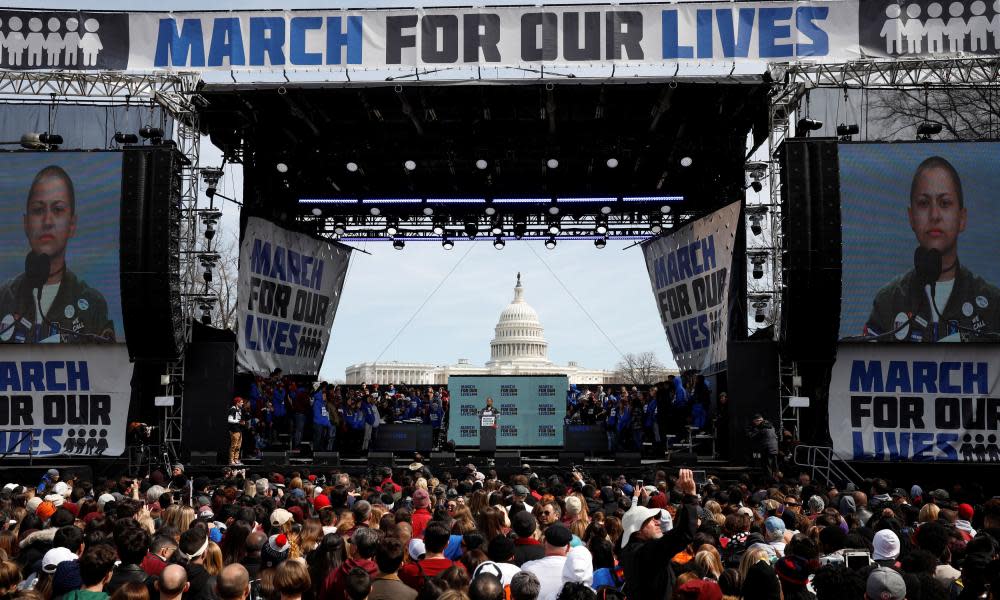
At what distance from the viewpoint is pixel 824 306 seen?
1981 cm

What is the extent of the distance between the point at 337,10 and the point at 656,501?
14.7 metres

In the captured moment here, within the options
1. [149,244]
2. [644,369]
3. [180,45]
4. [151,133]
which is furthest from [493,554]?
[644,369]

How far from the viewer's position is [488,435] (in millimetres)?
23781

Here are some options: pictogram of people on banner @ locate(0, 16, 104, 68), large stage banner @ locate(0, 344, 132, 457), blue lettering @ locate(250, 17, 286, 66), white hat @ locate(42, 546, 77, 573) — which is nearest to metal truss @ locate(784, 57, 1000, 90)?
blue lettering @ locate(250, 17, 286, 66)

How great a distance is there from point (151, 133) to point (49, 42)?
3.44m

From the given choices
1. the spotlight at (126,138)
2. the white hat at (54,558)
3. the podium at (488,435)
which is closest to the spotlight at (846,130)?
the podium at (488,435)

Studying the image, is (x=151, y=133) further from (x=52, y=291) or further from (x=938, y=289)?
(x=938, y=289)

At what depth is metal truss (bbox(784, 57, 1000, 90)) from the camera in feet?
66.3

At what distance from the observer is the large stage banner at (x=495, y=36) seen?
67.6ft

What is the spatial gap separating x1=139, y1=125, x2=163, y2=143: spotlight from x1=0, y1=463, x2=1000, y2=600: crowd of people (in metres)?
11.4

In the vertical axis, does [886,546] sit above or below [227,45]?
below

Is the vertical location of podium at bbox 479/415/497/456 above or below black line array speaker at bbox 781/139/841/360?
below

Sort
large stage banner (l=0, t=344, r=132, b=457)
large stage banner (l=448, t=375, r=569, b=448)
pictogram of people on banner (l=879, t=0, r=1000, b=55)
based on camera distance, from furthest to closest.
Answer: large stage banner (l=448, t=375, r=569, b=448) < large stage banner (l=0, t=344, r=132, b=457) < pictogram of people on banner (l=879, t=0, r=1000, b=55)

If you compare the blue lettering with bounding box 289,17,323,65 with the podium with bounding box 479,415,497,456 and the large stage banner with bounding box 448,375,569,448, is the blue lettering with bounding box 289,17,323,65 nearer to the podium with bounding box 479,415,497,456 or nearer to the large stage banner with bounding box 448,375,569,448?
the large stage banner with bounding box 448,375,569,448
